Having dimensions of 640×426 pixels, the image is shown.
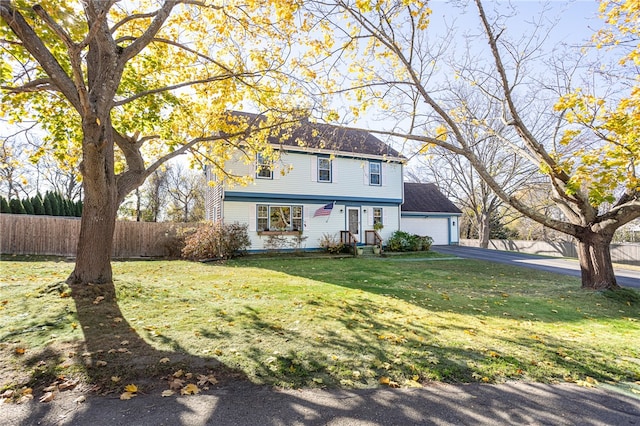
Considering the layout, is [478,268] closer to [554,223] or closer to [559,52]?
[554,223]

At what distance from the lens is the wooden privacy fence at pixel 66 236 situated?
593 inches

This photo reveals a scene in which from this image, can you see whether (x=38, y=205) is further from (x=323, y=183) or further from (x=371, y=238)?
(x=371, y=238)

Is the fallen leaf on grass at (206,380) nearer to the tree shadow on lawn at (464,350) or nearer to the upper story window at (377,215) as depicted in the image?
the tree shadow on lawn at (464,350)

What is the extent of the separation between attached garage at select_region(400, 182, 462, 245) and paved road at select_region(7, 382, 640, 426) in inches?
875

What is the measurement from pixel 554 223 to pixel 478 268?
6.17 meters

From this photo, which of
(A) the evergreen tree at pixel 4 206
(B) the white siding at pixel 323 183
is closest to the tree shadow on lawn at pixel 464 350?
(B) the white siding at pixel 323 183

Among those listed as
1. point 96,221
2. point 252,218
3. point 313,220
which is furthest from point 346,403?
point 313,220

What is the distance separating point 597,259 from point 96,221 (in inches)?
486

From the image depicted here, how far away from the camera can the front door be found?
20109 millimetres

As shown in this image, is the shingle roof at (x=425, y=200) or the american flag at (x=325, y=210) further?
the shingle roof at (x=425, y=200)

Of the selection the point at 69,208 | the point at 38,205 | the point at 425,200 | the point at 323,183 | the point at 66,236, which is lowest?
the point at 66,236

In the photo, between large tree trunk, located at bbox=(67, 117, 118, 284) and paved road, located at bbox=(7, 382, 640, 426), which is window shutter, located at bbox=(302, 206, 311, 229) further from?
paved road, located at bbox=(7, 382, 640, 426)

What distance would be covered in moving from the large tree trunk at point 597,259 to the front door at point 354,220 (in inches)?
479

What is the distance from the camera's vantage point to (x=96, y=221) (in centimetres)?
683
